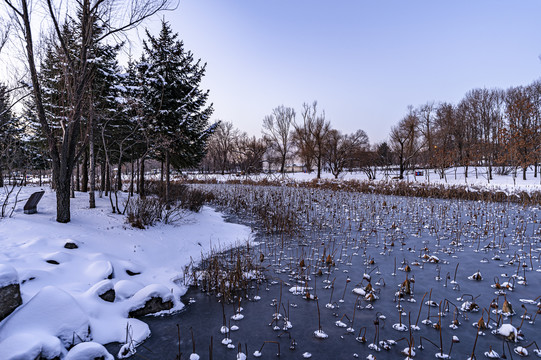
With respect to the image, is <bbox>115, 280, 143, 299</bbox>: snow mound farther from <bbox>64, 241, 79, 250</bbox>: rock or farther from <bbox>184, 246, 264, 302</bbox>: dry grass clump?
<bbox>64, 241, 79, 250</bbox>: rock

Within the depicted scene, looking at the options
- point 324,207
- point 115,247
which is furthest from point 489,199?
point 115,247

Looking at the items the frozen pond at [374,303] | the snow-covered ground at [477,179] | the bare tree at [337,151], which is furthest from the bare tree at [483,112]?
the frozen pond at [374,303]

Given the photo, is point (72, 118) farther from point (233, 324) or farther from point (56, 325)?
point (233, 324)

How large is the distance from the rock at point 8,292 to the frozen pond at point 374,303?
68.4 inches

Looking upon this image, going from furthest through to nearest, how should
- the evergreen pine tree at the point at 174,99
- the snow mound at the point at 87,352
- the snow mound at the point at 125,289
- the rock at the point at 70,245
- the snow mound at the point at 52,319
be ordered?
the evergreen pine tree at the point at 174,99
the rock at the point at 70,245
the snow mound at the point at 125,289
the snow mound at the point at 52,319
the snow mound at the point at 87,352

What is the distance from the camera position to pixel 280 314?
4273mm

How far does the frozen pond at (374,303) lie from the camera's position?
3.44m

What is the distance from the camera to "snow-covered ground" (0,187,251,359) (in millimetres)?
3270

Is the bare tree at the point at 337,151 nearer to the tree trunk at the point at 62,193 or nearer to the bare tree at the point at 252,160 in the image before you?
the bare tree at the point at 252,160

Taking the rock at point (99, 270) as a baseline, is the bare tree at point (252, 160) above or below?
above

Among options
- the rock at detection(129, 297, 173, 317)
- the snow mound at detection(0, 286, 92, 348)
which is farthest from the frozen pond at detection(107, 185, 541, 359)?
the snow mound at detection(0, 286, 92, 348)

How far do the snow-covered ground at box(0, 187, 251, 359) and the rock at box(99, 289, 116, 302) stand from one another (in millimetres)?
65

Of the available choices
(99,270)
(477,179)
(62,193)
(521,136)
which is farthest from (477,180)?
(62,193)

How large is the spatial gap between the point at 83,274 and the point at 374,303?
5.46 metres
